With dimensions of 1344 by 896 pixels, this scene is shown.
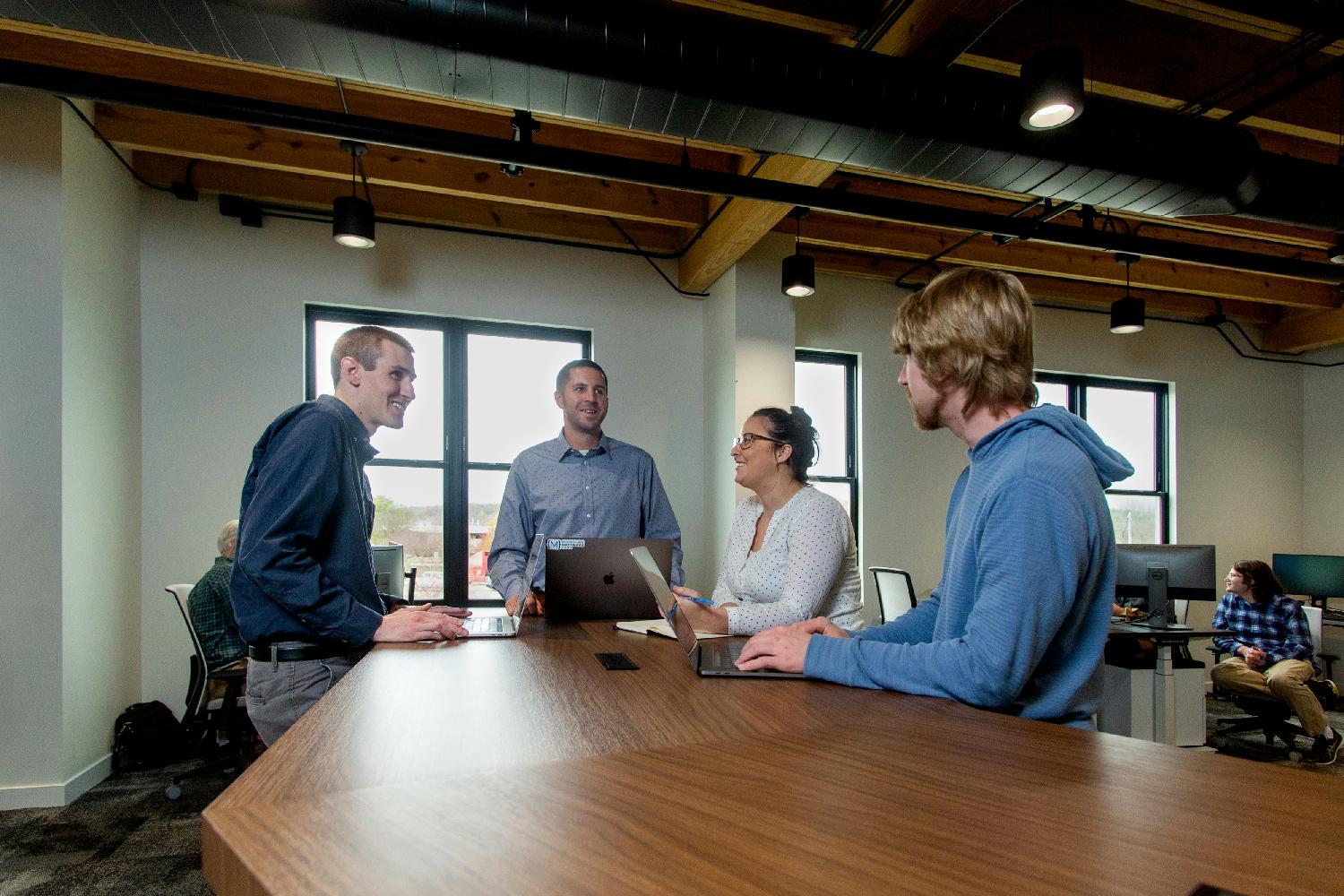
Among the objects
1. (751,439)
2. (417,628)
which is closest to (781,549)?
(751,439)

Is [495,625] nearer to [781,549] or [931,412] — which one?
[781,549]

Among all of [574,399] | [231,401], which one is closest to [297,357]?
[231,401]

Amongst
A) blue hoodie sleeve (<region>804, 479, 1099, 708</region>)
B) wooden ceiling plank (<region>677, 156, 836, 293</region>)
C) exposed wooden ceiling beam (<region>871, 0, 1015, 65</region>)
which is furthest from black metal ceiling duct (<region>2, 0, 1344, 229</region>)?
blue hoodie sleeve (<region>804, 479, 1099, 708</region>)

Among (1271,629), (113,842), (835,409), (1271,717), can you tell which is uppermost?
(835,409)

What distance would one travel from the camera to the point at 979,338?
1.17 metres

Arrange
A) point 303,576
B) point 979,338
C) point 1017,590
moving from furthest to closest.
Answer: point 303,576 < point 979,338 < point 1017,590

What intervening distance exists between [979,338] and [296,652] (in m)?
1.61

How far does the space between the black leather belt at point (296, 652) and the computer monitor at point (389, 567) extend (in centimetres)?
207

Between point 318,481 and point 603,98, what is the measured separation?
4.75 ft

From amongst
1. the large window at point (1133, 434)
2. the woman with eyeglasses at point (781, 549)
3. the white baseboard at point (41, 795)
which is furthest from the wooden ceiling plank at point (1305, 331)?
the white baseboard at point (41, 795)

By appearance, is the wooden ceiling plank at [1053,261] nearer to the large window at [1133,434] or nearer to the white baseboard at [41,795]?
the large window at [1133,434]

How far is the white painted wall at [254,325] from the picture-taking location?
417 cm

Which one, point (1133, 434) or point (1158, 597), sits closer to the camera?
point (1158, 597)

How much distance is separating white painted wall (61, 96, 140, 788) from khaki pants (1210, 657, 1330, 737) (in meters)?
6.62
